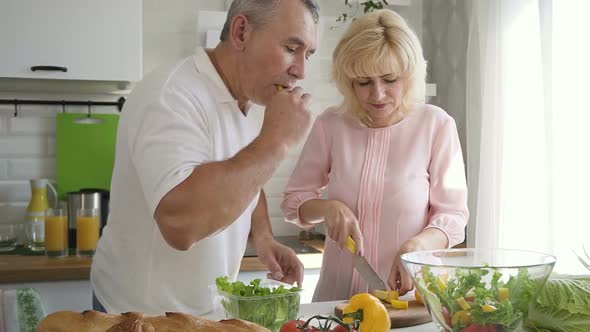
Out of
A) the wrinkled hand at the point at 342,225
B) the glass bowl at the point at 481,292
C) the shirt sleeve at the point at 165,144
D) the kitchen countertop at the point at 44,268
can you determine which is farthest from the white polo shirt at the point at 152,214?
the kitchen countertop at the point at 44,268

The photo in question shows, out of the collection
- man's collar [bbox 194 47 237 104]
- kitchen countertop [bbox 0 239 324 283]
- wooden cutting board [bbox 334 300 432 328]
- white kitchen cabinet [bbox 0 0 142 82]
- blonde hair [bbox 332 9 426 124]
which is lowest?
kitchen countertop [bbox 0 239 324 283]

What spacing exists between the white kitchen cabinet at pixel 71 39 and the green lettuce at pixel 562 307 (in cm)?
212

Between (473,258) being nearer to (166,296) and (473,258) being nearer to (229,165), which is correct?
(229,165)

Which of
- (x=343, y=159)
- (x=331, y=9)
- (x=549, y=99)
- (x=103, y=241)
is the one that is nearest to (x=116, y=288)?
(x=103, y=241)

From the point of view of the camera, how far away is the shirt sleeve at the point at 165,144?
1.30 meters

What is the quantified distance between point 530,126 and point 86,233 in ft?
5.85

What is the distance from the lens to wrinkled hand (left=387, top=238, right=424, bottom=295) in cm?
166

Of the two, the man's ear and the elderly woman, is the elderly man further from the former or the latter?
the elderly woman

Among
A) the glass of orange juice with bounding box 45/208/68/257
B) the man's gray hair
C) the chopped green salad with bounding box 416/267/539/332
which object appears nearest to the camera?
the chopped green salad with bounding box 416/267/539/332

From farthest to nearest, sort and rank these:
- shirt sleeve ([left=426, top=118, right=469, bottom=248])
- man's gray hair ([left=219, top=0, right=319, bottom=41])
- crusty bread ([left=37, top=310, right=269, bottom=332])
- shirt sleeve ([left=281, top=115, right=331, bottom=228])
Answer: shirt sleeve ([left=281, top=115, right=331, bottom=228]), shirt sleeve ([left=426, top=118, right=469, bottom=248]), man's gray hair ([left=219, top=0, right=319, bottom=41]), crusty bread ([left=37, top=310, right=269, bottom=332])

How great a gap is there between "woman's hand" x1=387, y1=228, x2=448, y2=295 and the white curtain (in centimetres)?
76

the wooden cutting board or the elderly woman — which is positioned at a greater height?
the elderly woman

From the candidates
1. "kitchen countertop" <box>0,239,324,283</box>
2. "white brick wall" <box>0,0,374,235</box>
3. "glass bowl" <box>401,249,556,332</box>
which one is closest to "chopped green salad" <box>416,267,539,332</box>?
"glass bowl" <box>401,249,556,332</box>

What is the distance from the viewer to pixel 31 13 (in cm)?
279
